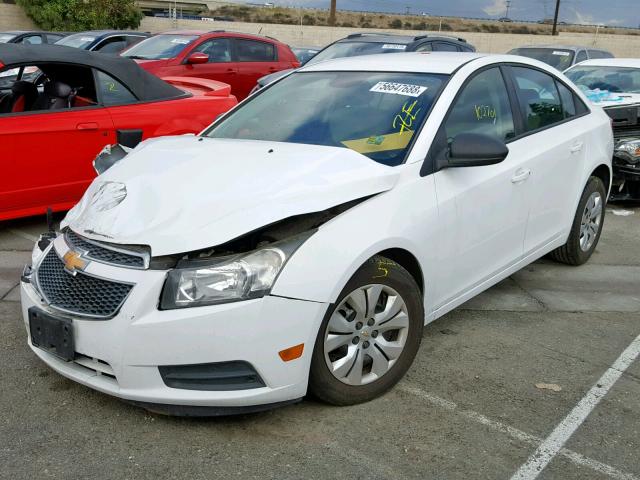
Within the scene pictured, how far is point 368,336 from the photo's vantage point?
3.21 m

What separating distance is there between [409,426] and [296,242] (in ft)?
3.23

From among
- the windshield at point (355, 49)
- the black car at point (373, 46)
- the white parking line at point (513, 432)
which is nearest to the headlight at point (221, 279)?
the white parking line at point (513, 432)

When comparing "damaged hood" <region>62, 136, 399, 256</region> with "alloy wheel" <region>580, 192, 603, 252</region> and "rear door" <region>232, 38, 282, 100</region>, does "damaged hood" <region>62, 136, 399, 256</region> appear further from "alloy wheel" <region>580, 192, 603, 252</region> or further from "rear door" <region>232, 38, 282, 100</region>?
"rear door" <region>232, 38, 282, 100</region>

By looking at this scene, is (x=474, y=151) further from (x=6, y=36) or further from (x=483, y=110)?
(x=6, y=36)

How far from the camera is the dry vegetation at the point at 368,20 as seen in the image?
69.4 m

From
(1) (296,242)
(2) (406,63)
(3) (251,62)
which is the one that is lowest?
(1) (296,242)

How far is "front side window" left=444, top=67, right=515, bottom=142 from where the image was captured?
150 inches

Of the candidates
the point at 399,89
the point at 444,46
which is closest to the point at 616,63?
the point at 444,46

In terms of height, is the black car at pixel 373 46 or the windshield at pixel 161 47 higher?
the black car at pixel 373 46

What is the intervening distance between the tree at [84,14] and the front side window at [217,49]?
22.7m

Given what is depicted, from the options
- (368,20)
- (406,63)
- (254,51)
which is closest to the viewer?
(406,63)

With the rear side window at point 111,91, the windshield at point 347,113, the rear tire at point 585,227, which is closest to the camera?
the windshield at point 347,113

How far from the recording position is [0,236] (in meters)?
→ 5.83

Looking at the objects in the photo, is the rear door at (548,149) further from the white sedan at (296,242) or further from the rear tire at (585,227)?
the rear tire at (585,227)
